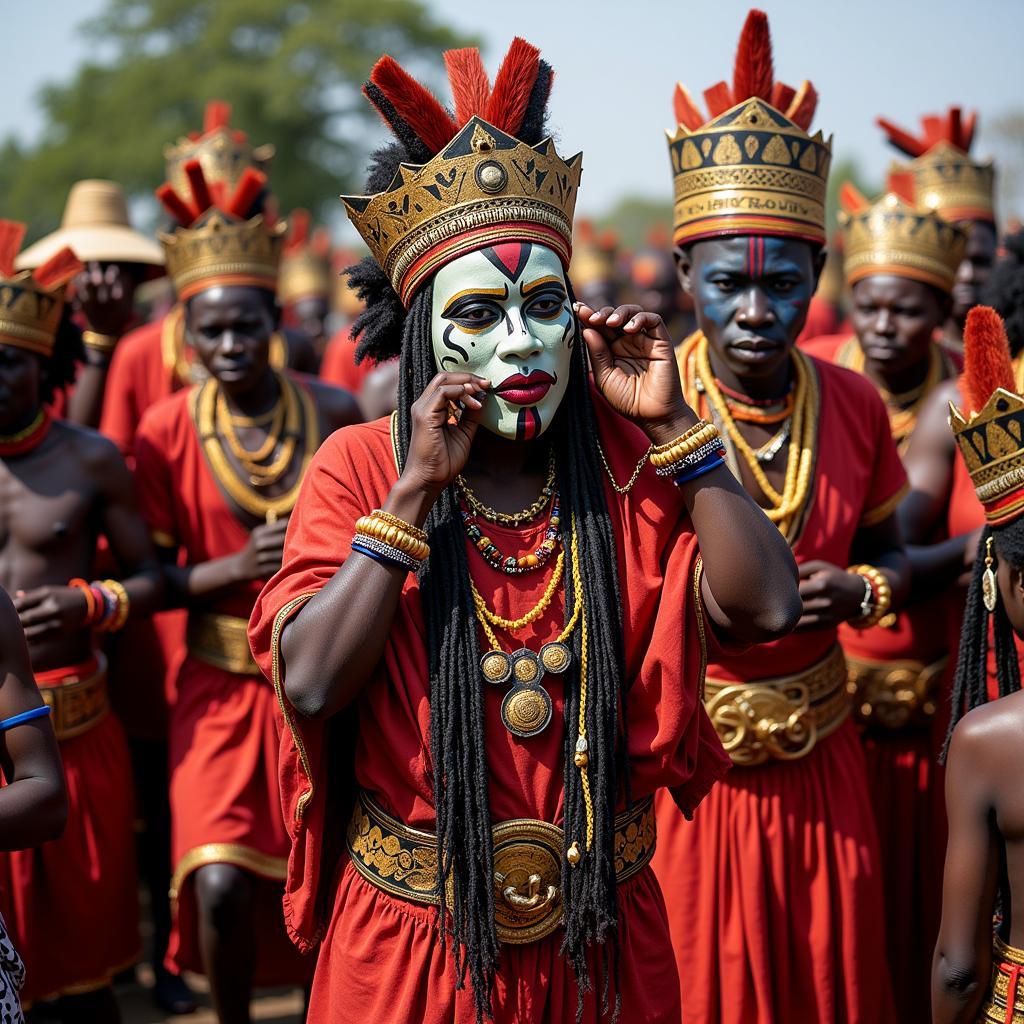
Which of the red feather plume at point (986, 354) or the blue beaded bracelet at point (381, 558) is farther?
the red feather plume at point (986, 354)

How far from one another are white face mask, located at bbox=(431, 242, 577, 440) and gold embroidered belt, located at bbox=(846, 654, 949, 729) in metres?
2.58

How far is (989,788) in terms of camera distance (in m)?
2.85

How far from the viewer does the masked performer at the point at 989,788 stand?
285 centimetres

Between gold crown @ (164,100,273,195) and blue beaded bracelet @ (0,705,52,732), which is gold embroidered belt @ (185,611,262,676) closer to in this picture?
blue beaded bracelet @ (0,705,52,732)

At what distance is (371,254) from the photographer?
3.33 metres

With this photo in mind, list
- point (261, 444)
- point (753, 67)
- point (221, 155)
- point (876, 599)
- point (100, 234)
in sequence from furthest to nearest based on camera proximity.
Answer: point (221, 155) → point (100, 234) → point (261, 444) → point (753, 67) → point (876, 599)

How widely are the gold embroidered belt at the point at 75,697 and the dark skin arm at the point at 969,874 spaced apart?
3.17 metres

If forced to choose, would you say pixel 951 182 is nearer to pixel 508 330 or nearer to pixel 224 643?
pixel 224 643

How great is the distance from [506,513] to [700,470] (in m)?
0.47

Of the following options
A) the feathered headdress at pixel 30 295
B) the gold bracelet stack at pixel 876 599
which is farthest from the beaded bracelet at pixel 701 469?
the feathered headdress at pixel 30 295

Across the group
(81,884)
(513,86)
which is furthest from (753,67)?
(81,884)

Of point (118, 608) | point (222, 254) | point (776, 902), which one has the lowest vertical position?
point (776, 902)

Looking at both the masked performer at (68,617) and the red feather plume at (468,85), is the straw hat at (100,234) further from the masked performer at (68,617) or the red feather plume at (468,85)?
the red feather plume at (468,85)

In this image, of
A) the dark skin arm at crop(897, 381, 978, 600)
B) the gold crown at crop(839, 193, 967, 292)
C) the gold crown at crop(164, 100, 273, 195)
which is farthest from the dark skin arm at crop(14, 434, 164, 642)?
the gold crown at crop(164, 100, 273, 195)
